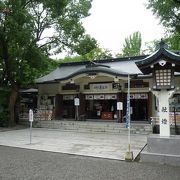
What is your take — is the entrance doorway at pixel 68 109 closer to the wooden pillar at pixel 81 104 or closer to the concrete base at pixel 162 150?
the wooden pillar at pixel 81 104

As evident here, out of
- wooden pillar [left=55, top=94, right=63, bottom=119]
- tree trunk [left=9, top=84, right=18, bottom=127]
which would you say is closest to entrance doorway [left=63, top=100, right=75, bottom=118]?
wooden pillar [left=55, top=94, right=63, bottom=119]

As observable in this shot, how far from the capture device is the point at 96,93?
23594 mm

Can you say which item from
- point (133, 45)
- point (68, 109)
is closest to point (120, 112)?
point (68, 109)

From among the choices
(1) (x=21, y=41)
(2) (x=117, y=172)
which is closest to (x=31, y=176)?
(2) (x=117, y=172)

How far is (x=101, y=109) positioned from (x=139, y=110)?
11.6 ft

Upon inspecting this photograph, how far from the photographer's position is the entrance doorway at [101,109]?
23984mm

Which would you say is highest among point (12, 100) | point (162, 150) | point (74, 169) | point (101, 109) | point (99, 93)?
point (99, 93)

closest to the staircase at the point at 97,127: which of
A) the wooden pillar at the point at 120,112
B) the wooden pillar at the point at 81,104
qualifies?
the wooden pillar at the point at 120,112

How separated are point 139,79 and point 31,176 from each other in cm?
1518

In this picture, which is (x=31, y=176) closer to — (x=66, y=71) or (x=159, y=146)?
(x=159, y=146)

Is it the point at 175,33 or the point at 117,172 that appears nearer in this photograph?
the point at 117,172

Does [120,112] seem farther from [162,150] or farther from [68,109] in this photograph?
[162,150]

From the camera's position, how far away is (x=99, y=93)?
23500 mm

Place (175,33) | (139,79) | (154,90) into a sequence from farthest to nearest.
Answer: (139,79) < (175,33) < (154,90)
